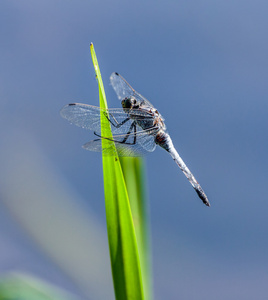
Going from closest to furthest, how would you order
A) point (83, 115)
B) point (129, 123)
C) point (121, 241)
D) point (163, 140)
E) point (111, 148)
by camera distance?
point (121, 241)
point (111, 148)
point (83, 115)
point (129, 123)
point (163, 140)

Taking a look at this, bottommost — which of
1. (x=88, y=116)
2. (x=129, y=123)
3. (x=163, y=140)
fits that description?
(x=163, y=140)

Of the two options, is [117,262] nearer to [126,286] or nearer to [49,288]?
[126,286]

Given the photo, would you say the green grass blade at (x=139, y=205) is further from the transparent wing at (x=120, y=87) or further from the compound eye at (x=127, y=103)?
the transparent wing at (x=120, y=87)

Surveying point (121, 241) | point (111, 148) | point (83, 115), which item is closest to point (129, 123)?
point (83, 115)

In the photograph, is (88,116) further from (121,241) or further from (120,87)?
(121,241)

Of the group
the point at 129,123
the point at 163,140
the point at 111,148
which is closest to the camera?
the point at 111,148

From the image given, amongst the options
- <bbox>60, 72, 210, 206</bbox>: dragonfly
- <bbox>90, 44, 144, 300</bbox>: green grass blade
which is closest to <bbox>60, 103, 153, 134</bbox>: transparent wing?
<bbox>60, 72, 210, 206</bbox>: dragonfly

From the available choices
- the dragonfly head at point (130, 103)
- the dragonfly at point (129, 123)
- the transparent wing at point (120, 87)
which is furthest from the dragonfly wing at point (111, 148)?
the transparent wing at point (120, 87)
